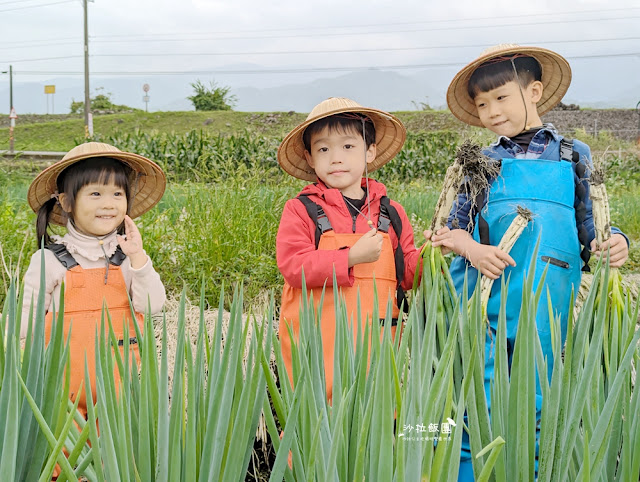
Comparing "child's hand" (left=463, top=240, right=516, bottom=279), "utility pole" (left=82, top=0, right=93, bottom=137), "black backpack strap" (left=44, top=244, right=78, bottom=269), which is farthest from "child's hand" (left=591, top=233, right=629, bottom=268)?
"utility pole" (left=82, top=0, right=93, bottom=137)

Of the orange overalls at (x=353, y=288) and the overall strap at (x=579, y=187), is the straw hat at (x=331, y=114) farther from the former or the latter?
the overall strap at (x=579, y=187)

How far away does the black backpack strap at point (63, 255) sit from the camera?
1.75m

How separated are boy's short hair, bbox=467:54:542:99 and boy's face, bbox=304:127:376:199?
15.4 inches

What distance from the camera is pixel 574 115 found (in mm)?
26594

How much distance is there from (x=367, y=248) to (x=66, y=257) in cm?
84

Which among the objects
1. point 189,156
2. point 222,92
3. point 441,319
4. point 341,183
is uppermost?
point 222,92

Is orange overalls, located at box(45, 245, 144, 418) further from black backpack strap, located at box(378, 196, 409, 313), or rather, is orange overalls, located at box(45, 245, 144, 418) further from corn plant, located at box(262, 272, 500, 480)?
corn plant, located at box(262, 272, 500, 480)

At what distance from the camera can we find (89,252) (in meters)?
1.80

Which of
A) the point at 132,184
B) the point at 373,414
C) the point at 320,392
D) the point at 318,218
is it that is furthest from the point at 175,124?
the point at 373,414

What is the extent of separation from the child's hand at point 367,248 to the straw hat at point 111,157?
0.71m

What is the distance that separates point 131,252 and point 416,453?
53.8 inches

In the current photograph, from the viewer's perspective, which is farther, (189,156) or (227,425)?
(189,156)

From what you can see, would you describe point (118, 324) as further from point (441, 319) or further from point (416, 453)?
point (416, 453)

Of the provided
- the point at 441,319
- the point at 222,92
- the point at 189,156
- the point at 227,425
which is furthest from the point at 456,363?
the point at 222,92
